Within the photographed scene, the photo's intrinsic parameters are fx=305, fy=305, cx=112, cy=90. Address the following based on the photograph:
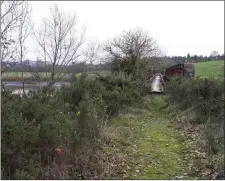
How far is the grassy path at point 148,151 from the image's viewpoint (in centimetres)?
554

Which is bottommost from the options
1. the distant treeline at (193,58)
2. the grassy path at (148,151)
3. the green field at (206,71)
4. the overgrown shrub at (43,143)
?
the grassy path at (148,151)

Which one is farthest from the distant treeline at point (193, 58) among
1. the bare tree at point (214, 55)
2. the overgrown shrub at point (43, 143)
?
the overgrown shrub at point (43, 143)

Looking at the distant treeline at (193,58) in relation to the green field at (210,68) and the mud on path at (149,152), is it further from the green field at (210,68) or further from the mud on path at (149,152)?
the mud on path at (149,152)

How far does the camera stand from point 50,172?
4.61 m

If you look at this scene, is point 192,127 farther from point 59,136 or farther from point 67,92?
point 59,136

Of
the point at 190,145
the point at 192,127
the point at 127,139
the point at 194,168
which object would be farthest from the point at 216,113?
the point at 194,168

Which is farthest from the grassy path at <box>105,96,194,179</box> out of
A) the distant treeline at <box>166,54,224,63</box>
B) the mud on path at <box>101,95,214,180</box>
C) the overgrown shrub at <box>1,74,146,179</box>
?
the distant treeline at <box>166,54,224,63</box>

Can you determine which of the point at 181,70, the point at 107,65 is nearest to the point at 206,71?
the point at 181,70

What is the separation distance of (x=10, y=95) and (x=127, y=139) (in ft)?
12.2

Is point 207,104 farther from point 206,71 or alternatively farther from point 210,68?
point 206,71

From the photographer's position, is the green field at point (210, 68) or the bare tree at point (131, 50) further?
the bare tree at point (131, 50)

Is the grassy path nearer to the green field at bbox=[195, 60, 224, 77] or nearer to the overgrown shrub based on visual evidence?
the overgrown shrub

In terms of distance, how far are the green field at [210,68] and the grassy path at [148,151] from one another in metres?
2.65

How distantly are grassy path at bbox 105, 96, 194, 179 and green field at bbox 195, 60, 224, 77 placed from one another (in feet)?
8.70
